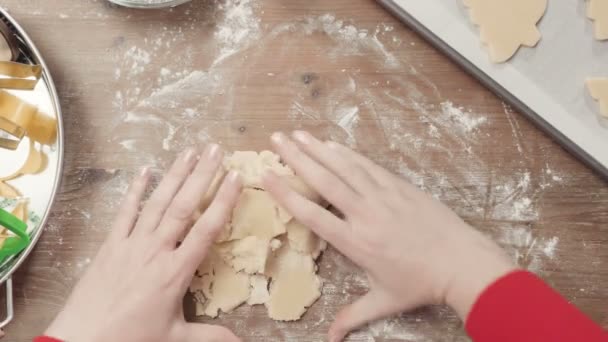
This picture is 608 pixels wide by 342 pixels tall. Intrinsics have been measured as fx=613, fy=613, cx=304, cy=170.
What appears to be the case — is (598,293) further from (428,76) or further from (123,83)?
(123,83)

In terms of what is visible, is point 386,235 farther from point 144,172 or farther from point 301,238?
point 144,172

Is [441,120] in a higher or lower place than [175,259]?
higher

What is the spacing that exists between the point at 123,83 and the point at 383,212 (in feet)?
1.58

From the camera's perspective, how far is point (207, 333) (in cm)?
92

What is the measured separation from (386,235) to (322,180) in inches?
4.8

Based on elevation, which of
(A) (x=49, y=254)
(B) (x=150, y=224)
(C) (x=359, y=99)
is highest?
(C) (x=359, y=99)

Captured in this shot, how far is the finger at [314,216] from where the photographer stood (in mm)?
900

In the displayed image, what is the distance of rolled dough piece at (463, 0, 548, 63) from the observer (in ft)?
3.19

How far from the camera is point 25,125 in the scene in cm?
99

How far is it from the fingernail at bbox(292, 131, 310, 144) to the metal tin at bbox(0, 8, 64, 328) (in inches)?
14.8

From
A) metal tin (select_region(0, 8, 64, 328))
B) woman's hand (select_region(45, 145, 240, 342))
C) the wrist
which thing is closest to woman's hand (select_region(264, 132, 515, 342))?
the wrist

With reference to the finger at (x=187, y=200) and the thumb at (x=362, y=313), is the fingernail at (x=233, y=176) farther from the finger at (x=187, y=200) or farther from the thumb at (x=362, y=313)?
the thumb at (x=362, y=313)

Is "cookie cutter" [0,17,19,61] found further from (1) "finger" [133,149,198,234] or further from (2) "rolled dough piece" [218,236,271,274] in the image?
(2) "rolled dough piece" [218,236,271,274]

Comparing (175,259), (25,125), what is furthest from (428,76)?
(25,125)
